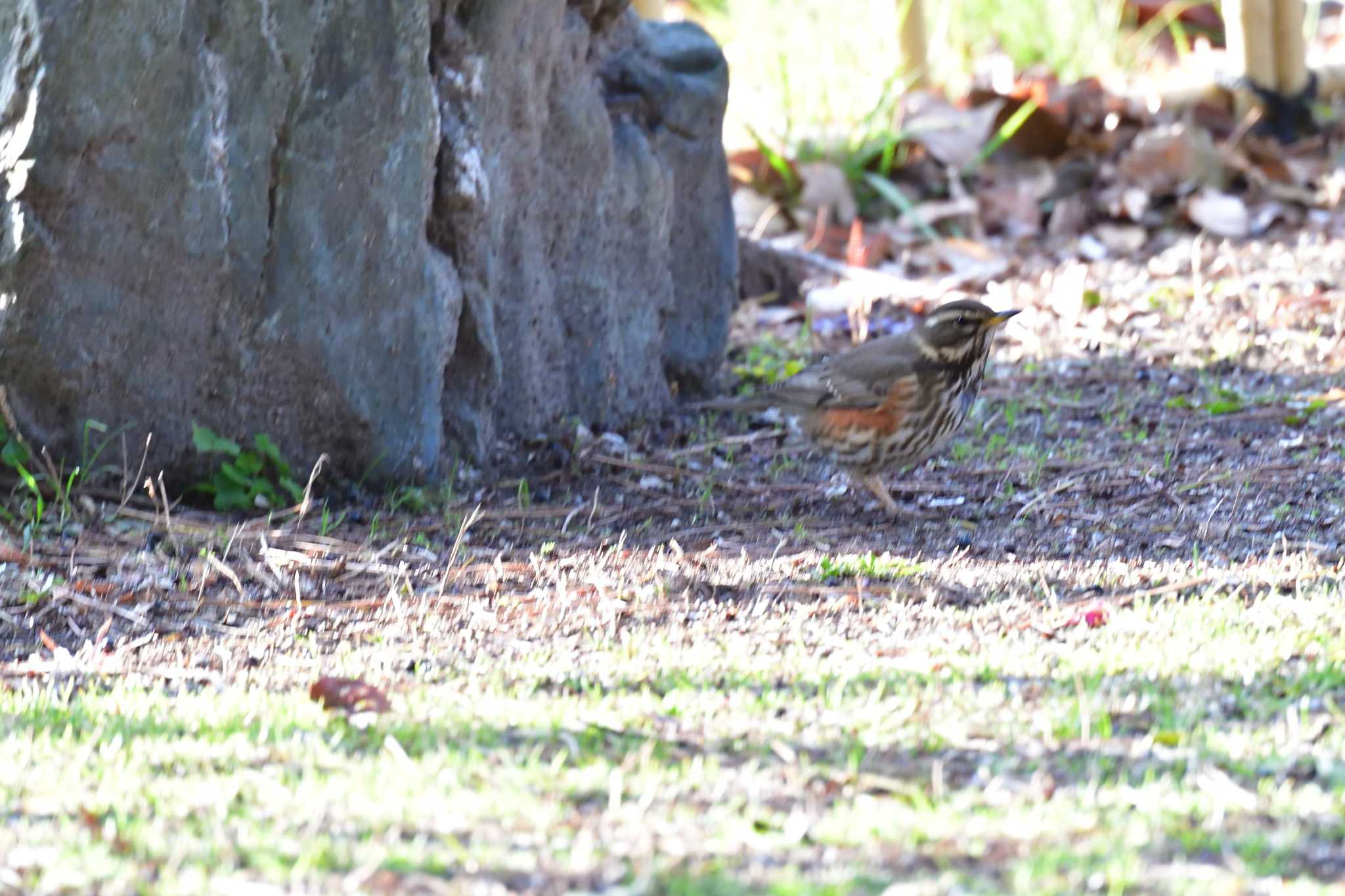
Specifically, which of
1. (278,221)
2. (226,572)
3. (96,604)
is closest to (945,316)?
(278,221)

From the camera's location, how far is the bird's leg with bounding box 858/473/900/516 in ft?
19.0

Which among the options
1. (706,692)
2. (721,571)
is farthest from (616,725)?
(721,571)

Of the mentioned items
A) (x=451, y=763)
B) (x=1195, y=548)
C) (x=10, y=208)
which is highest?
(x=10, y=208)

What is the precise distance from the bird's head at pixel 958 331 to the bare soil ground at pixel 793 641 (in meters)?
0.47

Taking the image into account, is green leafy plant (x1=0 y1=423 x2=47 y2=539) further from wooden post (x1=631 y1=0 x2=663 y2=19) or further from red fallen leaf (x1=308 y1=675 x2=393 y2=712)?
wooden post (x1=631 y1=0 x2=663 y2=19)

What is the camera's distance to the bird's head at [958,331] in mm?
6121

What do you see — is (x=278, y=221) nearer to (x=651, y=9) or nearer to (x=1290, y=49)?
(x=651, y=9)

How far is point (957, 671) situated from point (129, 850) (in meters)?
1.79

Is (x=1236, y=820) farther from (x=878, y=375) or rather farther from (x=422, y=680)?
(x=878, y=375)

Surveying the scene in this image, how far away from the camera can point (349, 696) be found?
360 centimetres

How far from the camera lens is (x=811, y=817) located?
2895 millimetres

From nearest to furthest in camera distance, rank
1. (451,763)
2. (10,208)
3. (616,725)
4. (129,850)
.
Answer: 1. (129,850)
2. (451,763)
3. (616,725)
4. (10,208)

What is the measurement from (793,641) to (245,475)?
2.26 metres

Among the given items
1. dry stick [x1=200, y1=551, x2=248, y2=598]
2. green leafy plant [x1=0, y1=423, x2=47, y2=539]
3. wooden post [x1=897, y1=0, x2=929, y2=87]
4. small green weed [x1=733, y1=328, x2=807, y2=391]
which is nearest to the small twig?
dry stick [x1=200, y1=551, x2=248, y2=598]
